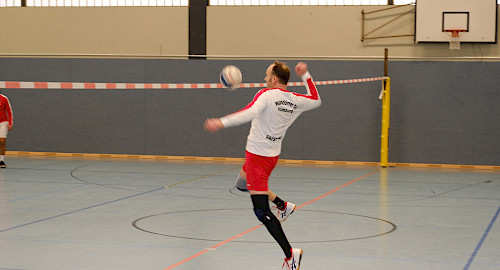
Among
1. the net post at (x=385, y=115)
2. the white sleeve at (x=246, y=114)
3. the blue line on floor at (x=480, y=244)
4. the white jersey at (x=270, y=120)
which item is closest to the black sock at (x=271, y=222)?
the white jersey at (x=270, y=120)

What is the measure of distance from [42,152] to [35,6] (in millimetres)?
4273

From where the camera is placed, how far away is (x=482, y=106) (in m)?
17.6

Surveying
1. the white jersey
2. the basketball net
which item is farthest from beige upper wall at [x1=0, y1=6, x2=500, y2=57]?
the white jersey

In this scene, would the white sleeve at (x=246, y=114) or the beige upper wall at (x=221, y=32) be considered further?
the beige upper wall at (x=221, y=32)

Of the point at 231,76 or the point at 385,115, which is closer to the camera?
the point at 231,76

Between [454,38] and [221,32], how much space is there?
20.3 feet

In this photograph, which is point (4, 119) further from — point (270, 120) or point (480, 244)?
point (480, 244)

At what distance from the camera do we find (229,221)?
934 centimetres

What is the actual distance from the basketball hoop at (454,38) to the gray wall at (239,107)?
457 millimetres

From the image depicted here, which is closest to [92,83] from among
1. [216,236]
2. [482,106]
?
[482,106]

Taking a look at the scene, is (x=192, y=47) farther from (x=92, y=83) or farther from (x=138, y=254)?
(x=138, y=254)

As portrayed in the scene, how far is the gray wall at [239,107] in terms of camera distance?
1775cm

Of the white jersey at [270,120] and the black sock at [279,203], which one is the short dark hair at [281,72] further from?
the black sock at [279,203]

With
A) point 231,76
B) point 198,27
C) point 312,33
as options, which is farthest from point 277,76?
point 198,27
